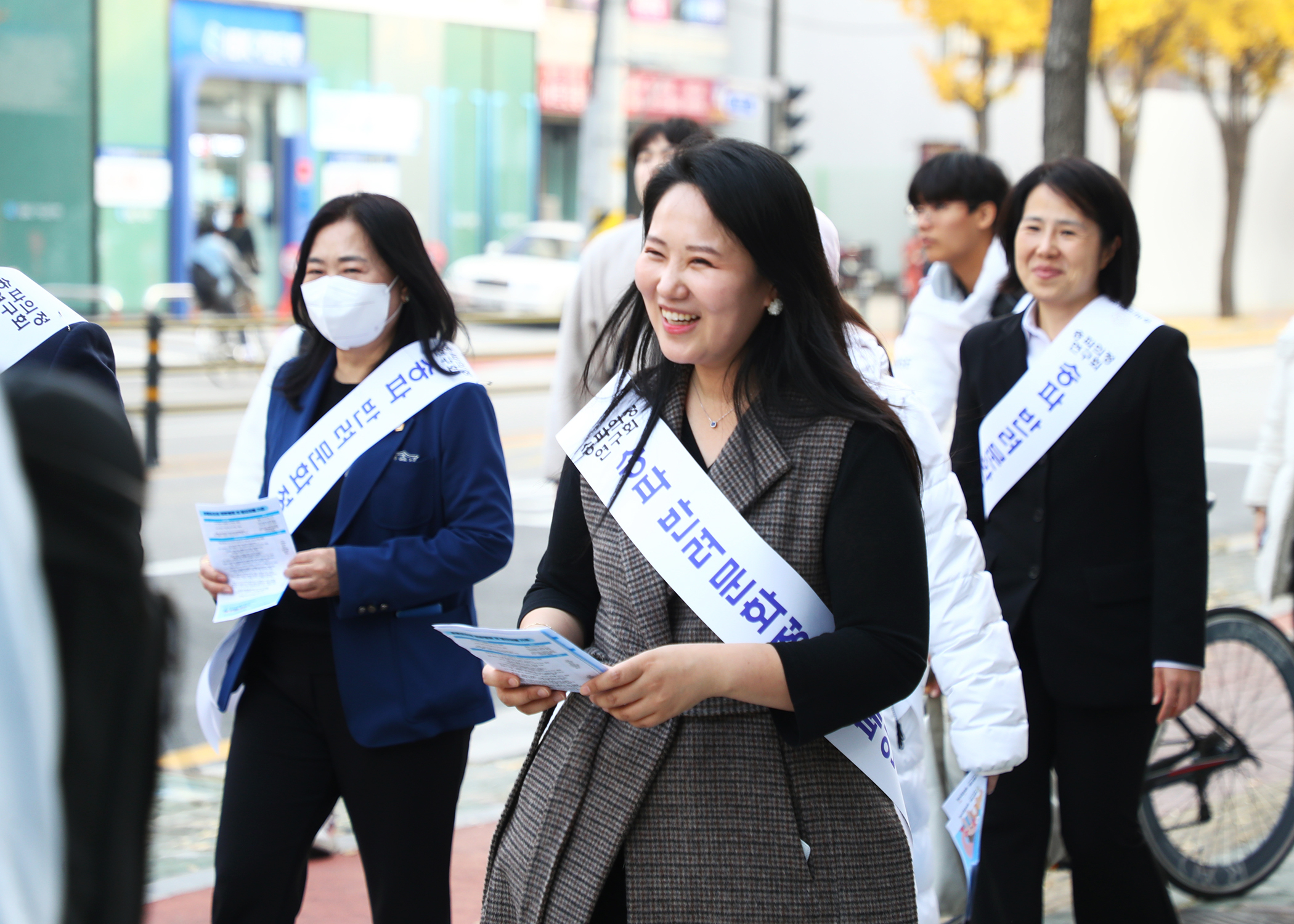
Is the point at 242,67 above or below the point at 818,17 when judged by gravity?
below

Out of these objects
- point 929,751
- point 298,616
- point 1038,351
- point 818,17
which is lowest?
point 929,751

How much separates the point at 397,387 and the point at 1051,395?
1.47 m

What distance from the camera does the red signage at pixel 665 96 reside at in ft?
101

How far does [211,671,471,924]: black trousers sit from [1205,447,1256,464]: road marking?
394 inches

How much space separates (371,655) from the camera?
2.93m

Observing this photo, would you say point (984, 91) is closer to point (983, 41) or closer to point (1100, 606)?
point (983, 41)

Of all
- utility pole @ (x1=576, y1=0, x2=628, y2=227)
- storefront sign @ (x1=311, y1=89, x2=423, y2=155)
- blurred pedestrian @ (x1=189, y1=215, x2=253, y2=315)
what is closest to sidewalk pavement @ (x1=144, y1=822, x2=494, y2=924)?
utility pole @ (x1=576, y1=0, x2=628, y2=227)

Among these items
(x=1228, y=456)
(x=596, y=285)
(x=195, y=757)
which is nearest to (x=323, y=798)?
(x=195, y=757)

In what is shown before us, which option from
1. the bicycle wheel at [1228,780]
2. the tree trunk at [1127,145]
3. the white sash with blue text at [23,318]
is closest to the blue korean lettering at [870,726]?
the white sash with blue text at [23,318]

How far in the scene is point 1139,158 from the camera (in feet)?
90.7

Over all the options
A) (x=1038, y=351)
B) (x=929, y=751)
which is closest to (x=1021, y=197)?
(x=1038, y=351)

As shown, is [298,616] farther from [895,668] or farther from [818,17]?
[818,17]

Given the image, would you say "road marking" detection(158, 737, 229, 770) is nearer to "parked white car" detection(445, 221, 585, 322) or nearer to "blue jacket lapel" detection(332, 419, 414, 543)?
"blue jacket lapel" detection(332, 419, 414, 543)

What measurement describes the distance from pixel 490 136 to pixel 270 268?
17.6ft
